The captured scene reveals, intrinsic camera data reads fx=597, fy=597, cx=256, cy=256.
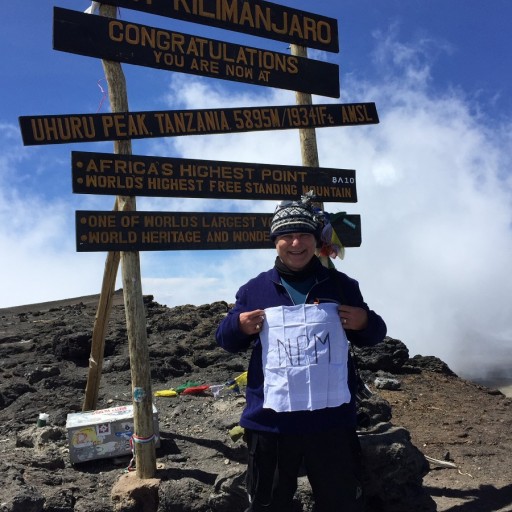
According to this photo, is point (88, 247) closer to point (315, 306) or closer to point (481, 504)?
point (315, 306)

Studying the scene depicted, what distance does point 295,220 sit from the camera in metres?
3.27

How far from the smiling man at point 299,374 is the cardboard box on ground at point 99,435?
257 centimetres

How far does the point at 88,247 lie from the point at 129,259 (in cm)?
36

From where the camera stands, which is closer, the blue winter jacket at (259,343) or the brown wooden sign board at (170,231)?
the blue winter jacket at (259,343)

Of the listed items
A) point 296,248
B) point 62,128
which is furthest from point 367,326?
point 62,128

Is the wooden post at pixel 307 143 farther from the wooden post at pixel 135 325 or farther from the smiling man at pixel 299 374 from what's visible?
the smiling man at pixel 299 374

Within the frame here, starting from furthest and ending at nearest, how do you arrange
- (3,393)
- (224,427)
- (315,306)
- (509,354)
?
1. (509,354)
2. (3,393)
3. (224,427)
4. (315,306)

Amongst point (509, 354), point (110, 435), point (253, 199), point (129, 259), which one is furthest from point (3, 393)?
point (509, 354)

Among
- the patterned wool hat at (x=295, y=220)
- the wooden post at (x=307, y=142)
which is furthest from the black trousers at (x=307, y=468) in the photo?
the wooden post at (x=307, y=142)

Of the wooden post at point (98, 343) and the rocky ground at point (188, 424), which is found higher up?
the wooden post at point (98, 343)

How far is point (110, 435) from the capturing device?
5.47 metres

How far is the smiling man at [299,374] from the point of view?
315cm

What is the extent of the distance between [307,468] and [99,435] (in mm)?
2854

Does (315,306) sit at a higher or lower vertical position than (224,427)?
higher
